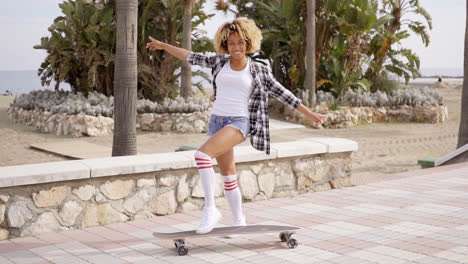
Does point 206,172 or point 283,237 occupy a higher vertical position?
point 206,172

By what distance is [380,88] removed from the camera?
83.7 feet

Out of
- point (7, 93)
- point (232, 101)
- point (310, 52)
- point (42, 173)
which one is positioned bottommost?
point (42, 173)

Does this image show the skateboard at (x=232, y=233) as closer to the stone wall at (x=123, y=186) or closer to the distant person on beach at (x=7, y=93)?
the stone wall at (x=123, y=186)

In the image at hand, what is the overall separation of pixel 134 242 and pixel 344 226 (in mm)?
2048

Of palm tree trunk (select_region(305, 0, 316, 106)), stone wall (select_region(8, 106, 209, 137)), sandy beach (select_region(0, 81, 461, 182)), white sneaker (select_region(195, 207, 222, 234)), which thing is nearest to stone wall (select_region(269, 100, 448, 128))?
sandy beach (select_region(0, 81, 461, 182))

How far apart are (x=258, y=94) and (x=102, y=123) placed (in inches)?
480

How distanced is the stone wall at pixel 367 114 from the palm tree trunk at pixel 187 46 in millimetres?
3980

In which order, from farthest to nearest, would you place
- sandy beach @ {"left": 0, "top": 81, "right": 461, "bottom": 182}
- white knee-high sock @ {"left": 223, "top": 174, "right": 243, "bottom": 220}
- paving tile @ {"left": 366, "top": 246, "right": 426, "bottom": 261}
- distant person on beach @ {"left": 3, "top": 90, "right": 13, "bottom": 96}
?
1. distant person on beach @ {"left": 3, "top": 90, "right": 13, "bottom": 96}
2. sandy beach @ {"left": 0, "top": 81, "right": 461, "bottom": 182}
3. white knee-high sock @ {"left": 223, "top": 174, "right": 243, "bottom": 220}
4. paving tile @ {"left": 366, "top": 246, "right": 426, "bottom": 261}

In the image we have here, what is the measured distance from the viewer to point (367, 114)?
21781mm

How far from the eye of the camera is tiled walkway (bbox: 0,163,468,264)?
5.06 meters

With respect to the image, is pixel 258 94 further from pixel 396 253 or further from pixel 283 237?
pixel 396 253

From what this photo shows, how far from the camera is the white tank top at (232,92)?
516cm

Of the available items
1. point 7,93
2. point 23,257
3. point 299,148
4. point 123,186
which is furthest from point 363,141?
point 7,93

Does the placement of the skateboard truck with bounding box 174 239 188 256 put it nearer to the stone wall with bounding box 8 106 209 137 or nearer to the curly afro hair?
the curly afro hair
